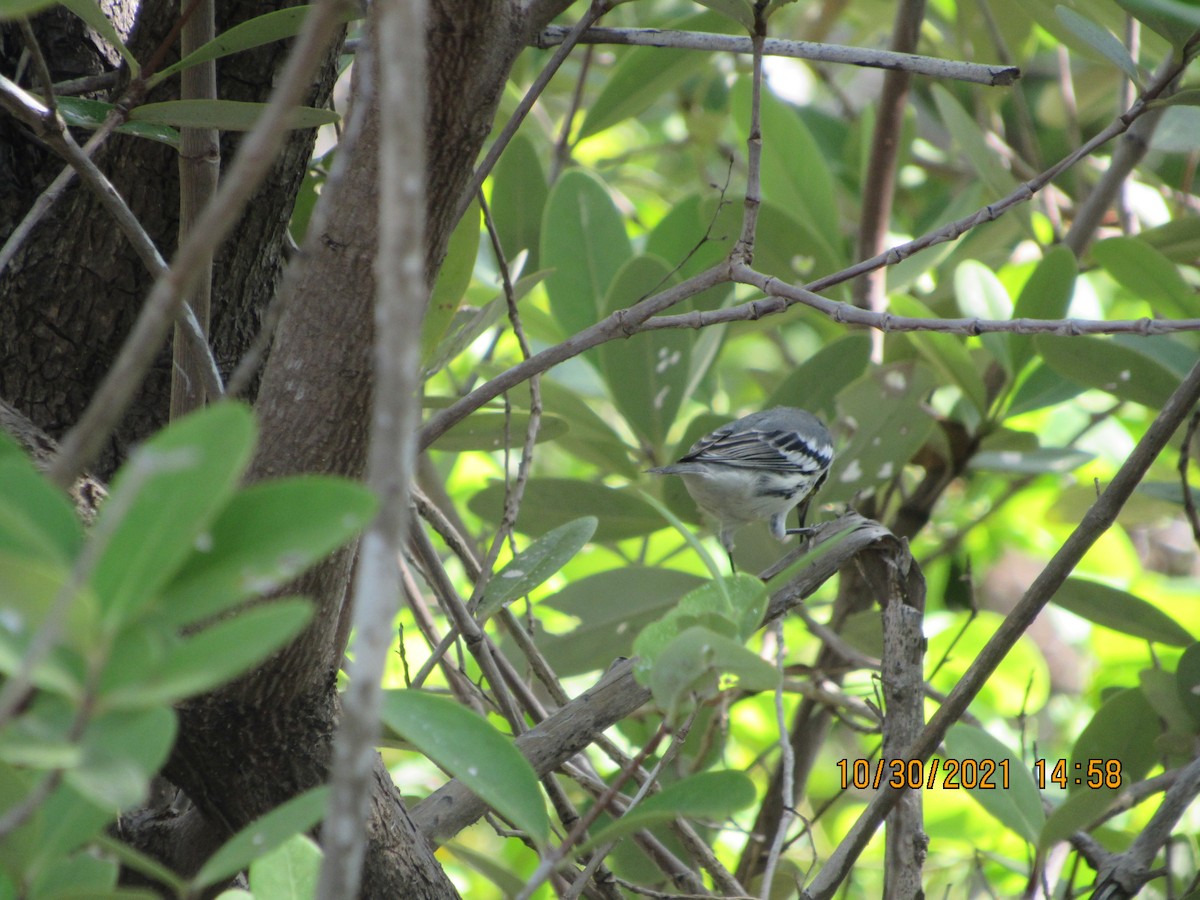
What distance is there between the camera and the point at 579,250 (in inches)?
87.7

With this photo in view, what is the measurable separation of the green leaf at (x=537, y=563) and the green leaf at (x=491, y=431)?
1.73ft

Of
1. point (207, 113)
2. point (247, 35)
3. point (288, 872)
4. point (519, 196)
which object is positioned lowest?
point (288, 872)

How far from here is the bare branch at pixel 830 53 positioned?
1110mm

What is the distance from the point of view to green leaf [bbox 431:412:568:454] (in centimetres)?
190

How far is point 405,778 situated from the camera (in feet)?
9.59

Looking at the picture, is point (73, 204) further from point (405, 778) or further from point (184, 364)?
point (405, 778)

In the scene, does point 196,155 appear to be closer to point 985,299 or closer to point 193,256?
point 193,256

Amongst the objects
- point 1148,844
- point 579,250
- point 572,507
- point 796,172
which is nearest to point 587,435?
point 572,507

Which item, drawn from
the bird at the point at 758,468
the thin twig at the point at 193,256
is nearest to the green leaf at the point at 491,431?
the bird at the point at 758,468

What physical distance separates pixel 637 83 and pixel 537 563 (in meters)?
1.29

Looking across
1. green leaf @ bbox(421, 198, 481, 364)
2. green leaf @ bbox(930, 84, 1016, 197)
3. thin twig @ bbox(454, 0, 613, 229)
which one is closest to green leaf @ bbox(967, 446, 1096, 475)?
green leaf @ bbox(930, 84, 1016, 197)

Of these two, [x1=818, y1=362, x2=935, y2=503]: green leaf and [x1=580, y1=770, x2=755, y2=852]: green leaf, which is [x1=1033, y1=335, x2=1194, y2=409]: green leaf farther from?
[x1=580, y1=770, x2=755, y2=852]: green leaf

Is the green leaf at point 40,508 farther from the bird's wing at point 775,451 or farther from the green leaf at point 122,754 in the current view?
the bird's wing at point 775,451

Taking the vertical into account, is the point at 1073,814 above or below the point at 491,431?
below
